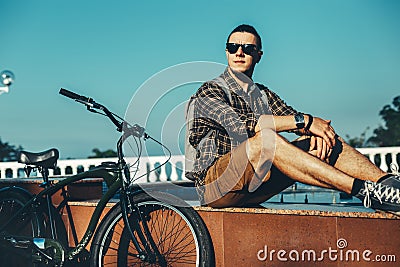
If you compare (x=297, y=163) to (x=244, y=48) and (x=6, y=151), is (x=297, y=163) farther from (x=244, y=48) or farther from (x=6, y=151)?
(x=6, y=151)

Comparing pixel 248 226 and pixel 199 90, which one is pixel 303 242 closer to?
pixel 248 226

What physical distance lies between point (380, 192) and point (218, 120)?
96 centimetres

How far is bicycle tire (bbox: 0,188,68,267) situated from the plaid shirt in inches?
46.6

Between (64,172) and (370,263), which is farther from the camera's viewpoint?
(64,172)

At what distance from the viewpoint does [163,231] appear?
3.84 m

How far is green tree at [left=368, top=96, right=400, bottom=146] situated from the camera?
2950 centimetres

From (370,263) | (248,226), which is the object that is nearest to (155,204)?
(248,226)

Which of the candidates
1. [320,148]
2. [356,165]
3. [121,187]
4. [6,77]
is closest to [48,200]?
[121,187]

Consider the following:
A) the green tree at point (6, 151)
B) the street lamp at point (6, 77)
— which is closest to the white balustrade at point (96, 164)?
the street lamp at point (6, 77)

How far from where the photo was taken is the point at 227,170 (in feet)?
11.4

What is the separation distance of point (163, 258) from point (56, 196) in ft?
3.31

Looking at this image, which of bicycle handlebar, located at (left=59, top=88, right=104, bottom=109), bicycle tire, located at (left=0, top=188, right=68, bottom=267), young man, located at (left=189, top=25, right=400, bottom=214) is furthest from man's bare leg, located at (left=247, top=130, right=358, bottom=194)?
bicycle tire, located at (left=0, top=188, right=68, bottom=267)

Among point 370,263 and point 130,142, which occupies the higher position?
point 130,142

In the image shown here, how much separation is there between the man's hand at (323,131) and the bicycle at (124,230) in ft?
2.69
